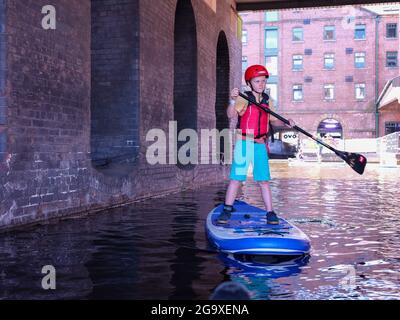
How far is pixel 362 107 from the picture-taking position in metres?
42.9

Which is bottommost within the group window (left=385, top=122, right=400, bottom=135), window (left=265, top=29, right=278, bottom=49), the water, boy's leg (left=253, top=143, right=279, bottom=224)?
the water

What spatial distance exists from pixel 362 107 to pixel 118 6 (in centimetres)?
3600

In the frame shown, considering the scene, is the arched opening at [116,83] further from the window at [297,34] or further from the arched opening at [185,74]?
the window at [297,34]

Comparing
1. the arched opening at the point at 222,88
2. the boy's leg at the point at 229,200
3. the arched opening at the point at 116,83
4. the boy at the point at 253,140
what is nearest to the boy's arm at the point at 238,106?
the boy at the point at 253,140

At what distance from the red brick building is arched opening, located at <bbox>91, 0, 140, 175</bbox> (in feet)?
114

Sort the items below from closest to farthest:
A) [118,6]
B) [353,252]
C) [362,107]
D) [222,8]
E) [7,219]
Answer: [353,252]
[7,219]
[118,6]
[222,8]
[362,107]

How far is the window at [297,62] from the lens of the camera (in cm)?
4472

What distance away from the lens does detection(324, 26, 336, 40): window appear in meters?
44.1

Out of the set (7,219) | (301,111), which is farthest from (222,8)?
(301,111)

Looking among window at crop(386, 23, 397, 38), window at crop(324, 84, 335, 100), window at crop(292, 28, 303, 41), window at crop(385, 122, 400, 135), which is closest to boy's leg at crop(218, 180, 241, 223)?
window at crop(385, 122, 400, 135)

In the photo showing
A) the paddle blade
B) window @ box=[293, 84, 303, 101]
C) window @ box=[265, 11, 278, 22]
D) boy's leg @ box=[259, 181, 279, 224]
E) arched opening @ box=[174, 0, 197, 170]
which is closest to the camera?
boy's leg @ box=[259, 181, 279, 224]

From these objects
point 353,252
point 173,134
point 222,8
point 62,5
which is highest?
point 222,8

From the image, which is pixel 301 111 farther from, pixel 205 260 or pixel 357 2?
pixel 205 260

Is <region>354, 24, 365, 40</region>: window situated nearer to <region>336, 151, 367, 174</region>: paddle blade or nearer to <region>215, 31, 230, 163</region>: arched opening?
<region>215, 31, 230, 163</region>: arched opening
